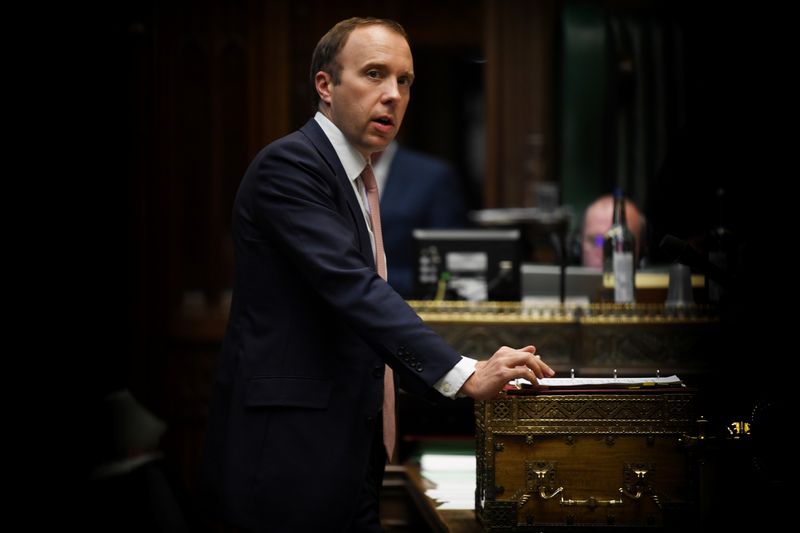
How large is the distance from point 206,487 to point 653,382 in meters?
0.87

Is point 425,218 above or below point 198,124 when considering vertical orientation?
below

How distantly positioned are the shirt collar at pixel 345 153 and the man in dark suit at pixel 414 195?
8.62 ft

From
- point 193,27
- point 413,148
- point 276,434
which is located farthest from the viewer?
point 413,148

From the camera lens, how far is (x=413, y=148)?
363 inches

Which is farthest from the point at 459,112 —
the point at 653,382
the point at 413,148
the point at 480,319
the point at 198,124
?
the point at 653,382

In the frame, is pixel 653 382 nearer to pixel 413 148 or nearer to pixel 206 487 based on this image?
pixel 206 487

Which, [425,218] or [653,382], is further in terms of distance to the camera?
[425,218]

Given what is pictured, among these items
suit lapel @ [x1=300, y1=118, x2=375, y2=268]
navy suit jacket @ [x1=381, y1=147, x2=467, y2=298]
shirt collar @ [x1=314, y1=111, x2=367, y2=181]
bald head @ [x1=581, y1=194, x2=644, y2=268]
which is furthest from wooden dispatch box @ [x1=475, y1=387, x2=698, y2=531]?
navy suit jacket @ [x1=381, y1=147, x2=467, y2=298]

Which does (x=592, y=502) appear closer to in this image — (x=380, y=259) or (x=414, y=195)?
(x=380, y=259)

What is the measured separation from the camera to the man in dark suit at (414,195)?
16.0ft

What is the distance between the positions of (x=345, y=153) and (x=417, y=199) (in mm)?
2823

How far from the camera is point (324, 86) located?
7.11 ft

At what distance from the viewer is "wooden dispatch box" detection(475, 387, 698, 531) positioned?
6.96 feet

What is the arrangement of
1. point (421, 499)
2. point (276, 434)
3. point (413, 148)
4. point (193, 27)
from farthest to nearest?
point (413, 148) < point (193, 27) < point (421, 499) < point (276, 434)
